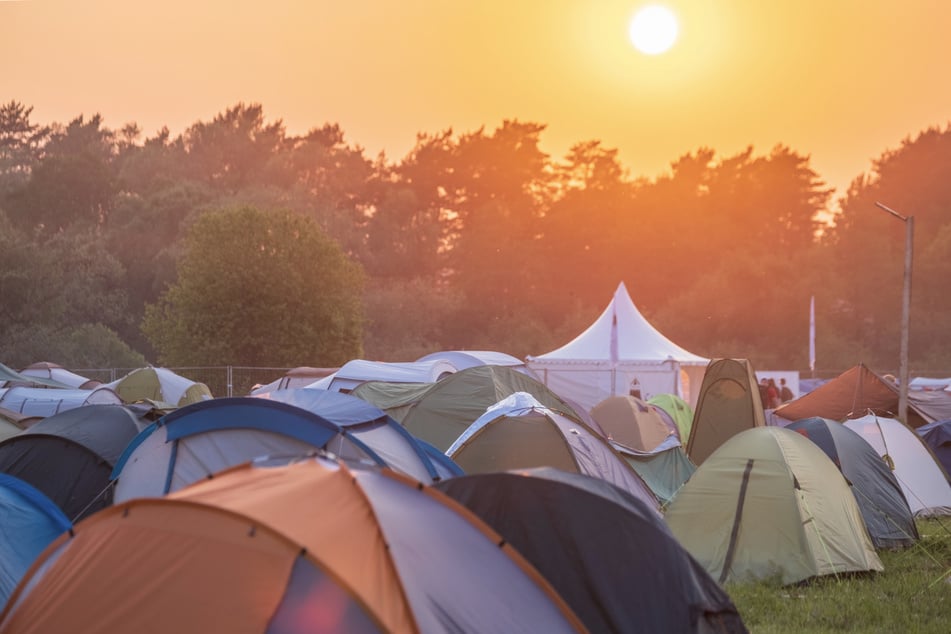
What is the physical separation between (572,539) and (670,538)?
23.3 inches

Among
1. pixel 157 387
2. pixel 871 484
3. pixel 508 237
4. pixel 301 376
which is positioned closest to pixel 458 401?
pixel 871 484

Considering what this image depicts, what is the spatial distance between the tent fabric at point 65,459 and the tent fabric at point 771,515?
533cm

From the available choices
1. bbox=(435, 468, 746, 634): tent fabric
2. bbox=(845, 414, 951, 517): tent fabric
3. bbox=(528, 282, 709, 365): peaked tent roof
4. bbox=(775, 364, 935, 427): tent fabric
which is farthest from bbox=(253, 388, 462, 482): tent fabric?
bbox=(528, 282, 709, 365): peaked tent roof

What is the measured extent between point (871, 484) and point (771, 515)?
2.46m

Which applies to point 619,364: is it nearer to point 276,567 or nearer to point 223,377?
point 223,377

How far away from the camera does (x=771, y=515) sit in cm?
921

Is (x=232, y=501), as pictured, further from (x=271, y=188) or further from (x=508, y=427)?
(x=271, y=188)

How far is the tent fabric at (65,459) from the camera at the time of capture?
10.2 m

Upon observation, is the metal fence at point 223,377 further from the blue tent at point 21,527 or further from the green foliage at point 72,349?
the blue tent at point 21,527

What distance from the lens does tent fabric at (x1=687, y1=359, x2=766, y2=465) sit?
1562cm

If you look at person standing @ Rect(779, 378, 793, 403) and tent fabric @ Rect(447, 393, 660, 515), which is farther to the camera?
person standing @ Rect(779, 378, 793, 403)

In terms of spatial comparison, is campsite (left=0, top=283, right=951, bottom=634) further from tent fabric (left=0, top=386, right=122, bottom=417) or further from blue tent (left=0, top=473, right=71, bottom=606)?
tent fabric (left=0, top=386, right=122, bottom=417)

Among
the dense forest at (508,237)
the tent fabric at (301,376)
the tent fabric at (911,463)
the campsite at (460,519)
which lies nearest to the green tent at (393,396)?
the campsite at (460,519)

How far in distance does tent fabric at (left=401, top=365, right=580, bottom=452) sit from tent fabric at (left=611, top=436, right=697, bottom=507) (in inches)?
40.6
